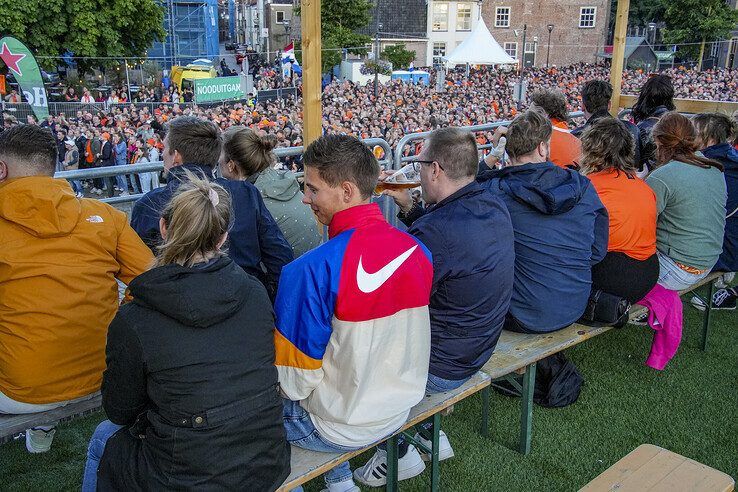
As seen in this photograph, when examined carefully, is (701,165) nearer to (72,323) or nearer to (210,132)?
(210,132)

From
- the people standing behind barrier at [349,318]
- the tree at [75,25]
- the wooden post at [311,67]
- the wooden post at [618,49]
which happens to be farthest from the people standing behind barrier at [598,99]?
the tree at [75,25]

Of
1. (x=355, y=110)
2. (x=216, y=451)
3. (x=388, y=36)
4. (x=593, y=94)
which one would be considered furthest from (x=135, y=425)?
(x=388, y=36)

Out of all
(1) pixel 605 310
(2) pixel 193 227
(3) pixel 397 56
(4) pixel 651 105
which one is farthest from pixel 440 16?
(2) pixel 193 227

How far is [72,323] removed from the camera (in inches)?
93.2

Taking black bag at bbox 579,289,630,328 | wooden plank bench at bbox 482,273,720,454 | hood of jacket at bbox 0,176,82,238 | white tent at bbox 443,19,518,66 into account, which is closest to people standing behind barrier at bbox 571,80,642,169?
black bag at bbox 579,289,630,328

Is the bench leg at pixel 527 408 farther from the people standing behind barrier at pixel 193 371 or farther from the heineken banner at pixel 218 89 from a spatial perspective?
the heineken banner at pixel 218 89

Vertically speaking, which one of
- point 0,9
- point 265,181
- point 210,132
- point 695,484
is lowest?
point 695,484

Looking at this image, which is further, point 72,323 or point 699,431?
point 699,431

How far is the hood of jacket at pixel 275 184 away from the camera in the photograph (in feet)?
11.6

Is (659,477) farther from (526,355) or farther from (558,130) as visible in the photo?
(558,130)

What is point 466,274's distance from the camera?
8.17 feet

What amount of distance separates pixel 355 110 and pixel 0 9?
58.9 ft

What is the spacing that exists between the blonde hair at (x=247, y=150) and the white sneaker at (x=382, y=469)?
159 centimetres

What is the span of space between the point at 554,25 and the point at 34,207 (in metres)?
53.6
